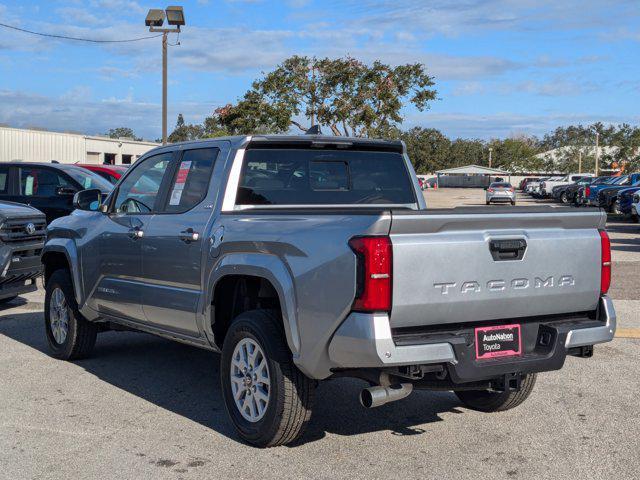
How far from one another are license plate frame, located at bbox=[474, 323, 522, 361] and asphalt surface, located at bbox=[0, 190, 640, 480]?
0.68 metres

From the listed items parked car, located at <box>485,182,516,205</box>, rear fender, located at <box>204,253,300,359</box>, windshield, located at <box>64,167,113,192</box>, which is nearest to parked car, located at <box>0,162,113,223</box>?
windshield, located at <box>64,167,113,192</box>

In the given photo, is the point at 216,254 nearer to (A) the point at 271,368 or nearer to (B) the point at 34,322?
(A) the point at 271,368

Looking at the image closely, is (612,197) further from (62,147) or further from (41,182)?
(62,147)

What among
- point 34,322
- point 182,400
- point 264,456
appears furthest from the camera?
point 34,322

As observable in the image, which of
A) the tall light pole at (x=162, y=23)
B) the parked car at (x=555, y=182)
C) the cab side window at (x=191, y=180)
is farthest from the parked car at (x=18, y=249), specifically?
the parked car at (x=555, y=182)

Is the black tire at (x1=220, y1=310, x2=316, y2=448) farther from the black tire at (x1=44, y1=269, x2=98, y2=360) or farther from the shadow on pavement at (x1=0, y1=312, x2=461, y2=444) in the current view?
the black tire at (x1=44, y1=269, x2=98, y2=360)

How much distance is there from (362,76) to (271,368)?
3363cm

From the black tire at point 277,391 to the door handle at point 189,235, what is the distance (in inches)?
32.8

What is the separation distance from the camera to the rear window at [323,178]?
5.90m

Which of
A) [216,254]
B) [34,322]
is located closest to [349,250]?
[216,254]

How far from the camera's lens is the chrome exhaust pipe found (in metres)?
4.61

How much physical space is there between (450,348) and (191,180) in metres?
2.54

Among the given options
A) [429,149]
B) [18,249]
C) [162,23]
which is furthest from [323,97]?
[429,149]

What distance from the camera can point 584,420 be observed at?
5.79 m
